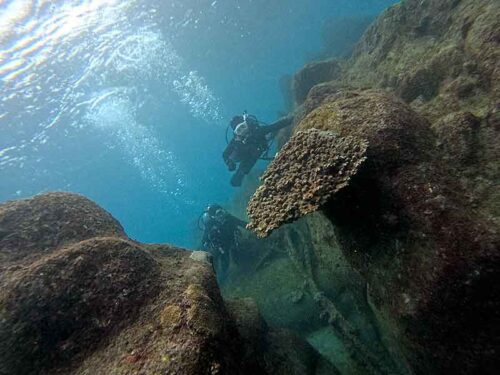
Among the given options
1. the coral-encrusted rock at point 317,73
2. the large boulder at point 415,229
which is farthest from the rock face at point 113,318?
the coral-encrusted rock at point 317,73

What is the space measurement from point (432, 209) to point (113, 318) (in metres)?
3.45

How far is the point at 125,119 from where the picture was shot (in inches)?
1455

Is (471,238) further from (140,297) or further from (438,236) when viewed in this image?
(140,297)

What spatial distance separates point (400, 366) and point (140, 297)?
4233 millimetres

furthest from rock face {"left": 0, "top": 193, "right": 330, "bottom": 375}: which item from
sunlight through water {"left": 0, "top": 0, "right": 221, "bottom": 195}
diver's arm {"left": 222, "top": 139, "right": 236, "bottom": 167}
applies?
sunlight through water {"left": 0, "top": 0, "right": 221, "bottom": 195}

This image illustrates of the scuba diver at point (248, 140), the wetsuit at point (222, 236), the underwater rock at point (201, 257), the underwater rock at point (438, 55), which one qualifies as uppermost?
the scuba diver at point (248, 140)

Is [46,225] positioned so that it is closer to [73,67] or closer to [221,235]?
[221,235]

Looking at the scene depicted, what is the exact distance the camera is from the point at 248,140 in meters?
12.2

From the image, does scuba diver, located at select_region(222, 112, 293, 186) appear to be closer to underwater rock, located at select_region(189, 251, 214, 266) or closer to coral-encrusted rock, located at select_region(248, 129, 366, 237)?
underwater rock, located at select_region(189, 251, 214, 266)

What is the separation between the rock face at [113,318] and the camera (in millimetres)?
2680

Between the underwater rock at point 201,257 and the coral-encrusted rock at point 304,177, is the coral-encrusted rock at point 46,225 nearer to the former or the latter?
the underwater rock at point 201,257

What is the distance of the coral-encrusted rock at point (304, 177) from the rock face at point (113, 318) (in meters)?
1.11

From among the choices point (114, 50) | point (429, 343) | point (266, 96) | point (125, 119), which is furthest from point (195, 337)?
point (266, 96)

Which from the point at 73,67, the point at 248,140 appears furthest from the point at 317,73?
the point at 73,67
